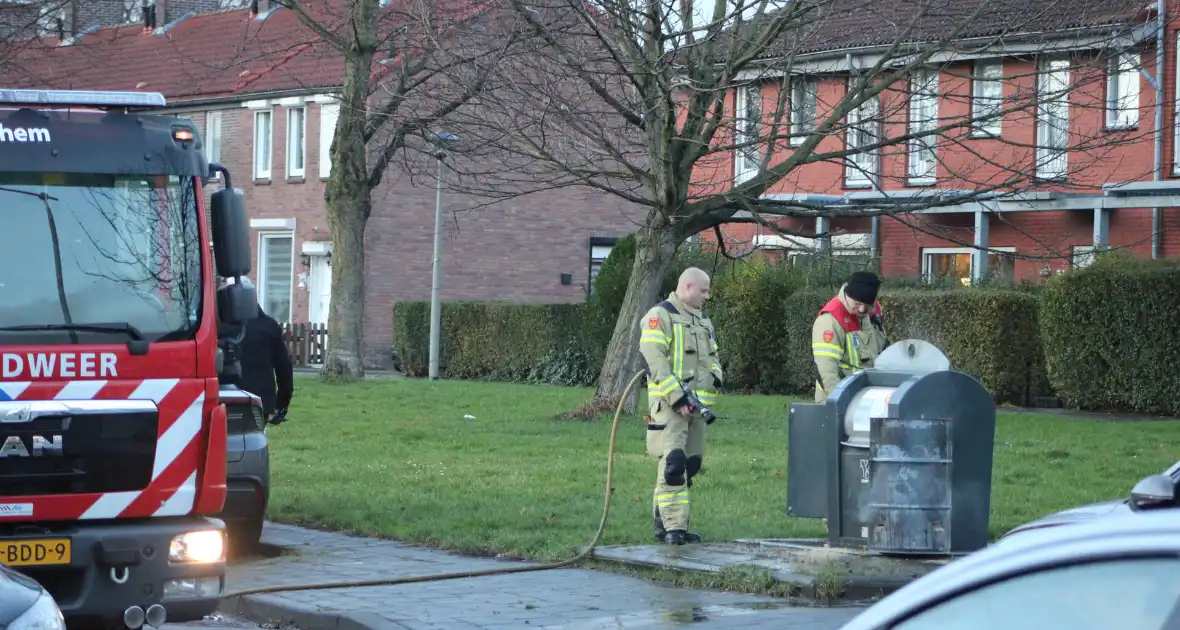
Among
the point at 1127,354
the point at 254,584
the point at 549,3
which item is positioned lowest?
the point at 254,584

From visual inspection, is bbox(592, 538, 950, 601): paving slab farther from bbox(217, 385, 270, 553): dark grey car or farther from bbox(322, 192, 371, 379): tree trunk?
bbox(322, 192, 371, 379): tree trunk

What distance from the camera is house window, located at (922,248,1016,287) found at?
24344 mm

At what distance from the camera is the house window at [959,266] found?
24.3 m

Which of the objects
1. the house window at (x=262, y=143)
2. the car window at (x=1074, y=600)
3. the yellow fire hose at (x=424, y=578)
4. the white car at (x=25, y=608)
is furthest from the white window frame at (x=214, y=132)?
the car window at (x=1074, y=600)

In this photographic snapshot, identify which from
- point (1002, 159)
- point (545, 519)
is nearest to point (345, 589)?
point (545, 519)

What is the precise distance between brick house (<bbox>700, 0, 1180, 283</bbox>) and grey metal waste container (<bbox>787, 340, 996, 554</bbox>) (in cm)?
671

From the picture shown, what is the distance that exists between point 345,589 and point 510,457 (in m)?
6.24

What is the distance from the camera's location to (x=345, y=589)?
910cm

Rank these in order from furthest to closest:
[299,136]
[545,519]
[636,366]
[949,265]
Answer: [299,136], [949,265], [636,366], [545,519]

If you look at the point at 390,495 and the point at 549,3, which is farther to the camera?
the point at 549,3

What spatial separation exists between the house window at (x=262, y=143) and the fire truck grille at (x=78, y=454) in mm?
32488

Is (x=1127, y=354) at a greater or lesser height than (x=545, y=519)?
greater

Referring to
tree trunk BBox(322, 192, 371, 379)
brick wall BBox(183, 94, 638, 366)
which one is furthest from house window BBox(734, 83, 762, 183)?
brick wall BBox(183, 94, 638, 366)

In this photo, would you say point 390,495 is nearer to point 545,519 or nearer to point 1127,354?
point 545,519
